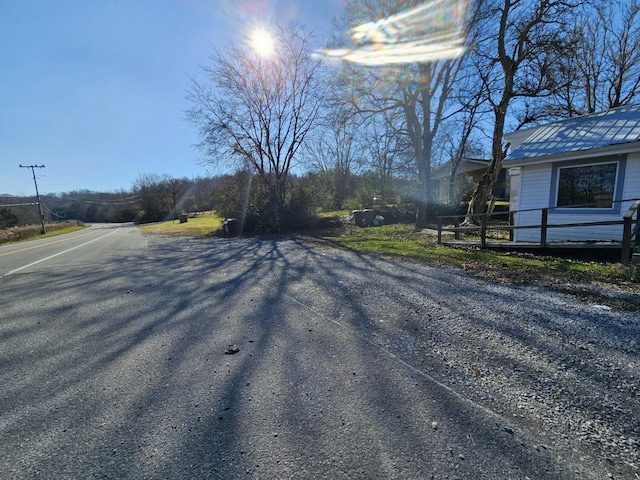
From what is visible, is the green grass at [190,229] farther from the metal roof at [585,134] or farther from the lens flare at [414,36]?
the metal roof at [585,134]

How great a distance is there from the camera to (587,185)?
848 centimetres

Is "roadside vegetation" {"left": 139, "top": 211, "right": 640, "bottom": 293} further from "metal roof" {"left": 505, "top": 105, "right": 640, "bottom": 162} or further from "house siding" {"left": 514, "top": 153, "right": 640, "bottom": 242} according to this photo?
"metal roof" {"left": 505, "top": 105, "right": 640, "bottom": 162}

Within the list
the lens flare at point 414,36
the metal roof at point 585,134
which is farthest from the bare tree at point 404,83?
the metal roof at point 585,134

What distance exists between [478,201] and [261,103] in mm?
14151

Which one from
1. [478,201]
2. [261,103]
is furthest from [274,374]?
[261,103]

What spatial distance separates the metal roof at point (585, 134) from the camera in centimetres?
803

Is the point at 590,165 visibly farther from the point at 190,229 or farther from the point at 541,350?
the point at 190,229

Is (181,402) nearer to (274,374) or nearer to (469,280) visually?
(274,374)

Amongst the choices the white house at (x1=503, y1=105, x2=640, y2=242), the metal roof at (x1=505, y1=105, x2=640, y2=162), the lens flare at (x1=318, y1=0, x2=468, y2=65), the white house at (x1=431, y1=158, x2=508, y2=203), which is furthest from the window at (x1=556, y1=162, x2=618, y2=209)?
the white house at (x1=431, y1=158, x2=508, y2=203)

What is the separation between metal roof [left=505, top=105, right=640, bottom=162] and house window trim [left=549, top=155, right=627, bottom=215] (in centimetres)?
45

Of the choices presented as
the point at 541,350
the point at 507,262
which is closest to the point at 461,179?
the point at 507,262

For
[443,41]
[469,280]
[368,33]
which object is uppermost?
[368,33]

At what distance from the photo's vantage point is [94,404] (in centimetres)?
226

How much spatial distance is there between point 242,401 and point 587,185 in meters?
11.0
